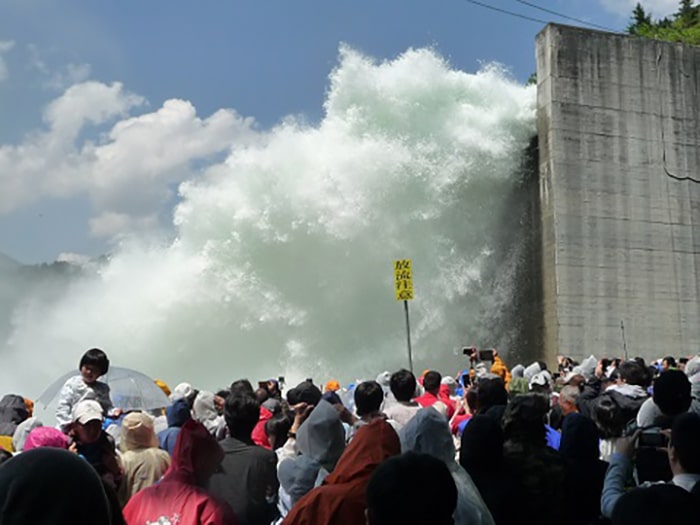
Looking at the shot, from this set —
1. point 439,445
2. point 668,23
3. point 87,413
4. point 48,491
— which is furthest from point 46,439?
point 668,23

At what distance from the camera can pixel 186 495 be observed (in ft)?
11.8

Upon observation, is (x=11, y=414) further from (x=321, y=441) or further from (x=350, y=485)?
(x=350, y=485)

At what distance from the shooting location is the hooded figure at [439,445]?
3.34 metres

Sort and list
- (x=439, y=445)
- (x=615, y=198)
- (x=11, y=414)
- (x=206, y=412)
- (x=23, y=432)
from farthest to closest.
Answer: (x=615, y=198) → (x=11, y=414) → (x=206, y=412) → (x=23, y=432) → (x=439, y=445)

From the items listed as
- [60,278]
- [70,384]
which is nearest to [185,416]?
[70,384]

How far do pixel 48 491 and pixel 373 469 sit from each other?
1.64 meters

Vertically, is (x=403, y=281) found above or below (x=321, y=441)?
above

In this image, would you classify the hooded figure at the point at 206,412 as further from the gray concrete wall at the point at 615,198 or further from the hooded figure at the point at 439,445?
the gray concrete wall at the point at 615,198

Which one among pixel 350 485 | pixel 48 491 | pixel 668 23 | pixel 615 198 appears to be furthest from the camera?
pixel 668 23

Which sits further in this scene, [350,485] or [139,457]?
[139,457]

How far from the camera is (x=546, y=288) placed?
20.7m

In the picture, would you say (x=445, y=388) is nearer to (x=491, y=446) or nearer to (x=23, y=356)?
(x=491, y=446)

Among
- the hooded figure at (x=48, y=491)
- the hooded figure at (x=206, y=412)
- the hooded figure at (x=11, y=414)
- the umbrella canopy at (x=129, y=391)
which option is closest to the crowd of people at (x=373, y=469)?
the hooded figure at (x=48, y=491)

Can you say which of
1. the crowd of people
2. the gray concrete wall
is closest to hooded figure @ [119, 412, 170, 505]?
the crowd of people
